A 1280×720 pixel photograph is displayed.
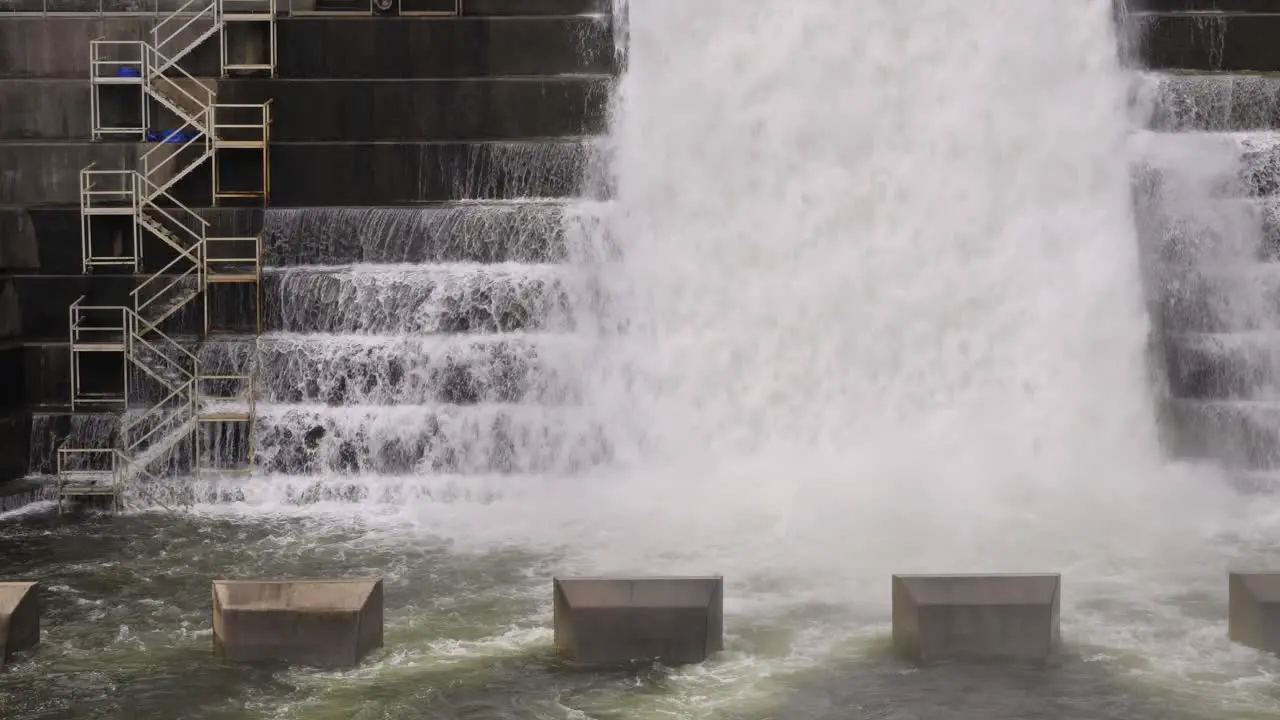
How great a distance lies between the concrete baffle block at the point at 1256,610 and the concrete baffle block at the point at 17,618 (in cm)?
1298

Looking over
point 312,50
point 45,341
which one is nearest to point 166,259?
point 45,341

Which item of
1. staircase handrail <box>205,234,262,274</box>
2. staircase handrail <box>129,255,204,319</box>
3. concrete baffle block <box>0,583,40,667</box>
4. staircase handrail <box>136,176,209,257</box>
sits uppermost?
staircase handrail <box>136,176,209,257</box>

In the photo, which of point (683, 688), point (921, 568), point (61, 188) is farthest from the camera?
point (61, 188)

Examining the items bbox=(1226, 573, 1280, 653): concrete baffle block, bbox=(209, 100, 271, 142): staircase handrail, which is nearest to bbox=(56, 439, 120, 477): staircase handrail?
bbox=(209, 100, 271, 142): staircase handrail

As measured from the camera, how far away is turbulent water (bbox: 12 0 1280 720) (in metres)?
20.8

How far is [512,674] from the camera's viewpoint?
15570 millimetres

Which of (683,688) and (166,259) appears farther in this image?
(166,259)

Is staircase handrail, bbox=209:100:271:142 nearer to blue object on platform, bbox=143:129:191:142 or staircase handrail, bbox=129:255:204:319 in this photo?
blue object on platform, bbox=143:129:191:142

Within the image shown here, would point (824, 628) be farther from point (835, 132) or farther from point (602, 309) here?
point (835, 132)

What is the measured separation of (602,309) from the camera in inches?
1049

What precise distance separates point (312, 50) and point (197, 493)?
9.69 m

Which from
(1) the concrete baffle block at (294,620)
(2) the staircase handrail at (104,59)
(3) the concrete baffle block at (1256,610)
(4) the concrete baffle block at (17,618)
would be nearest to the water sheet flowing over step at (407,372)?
(2) the staircase handrail at (104,59)

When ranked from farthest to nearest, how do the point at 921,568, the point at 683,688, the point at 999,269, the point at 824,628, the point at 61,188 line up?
the point at 61,188
the point at 999,269
the point at 921,568
the point at 824,628
the point at 683,688

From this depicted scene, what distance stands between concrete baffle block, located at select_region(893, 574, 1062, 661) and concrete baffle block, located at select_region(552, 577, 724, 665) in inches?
87.0
